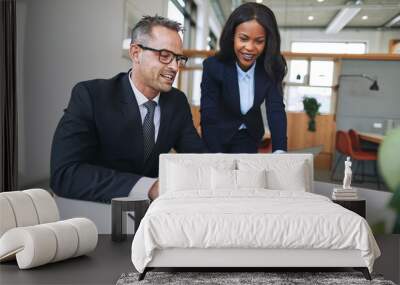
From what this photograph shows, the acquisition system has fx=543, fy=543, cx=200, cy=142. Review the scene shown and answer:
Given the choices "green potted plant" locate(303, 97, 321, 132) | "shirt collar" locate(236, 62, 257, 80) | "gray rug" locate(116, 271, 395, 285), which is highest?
"shirt collar" locate(236, 62, 257, 80)

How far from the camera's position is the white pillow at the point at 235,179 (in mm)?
4418

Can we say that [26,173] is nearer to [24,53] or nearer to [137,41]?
[24,53]

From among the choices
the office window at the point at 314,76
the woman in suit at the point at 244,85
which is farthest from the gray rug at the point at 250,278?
the office window at the point at 314,76

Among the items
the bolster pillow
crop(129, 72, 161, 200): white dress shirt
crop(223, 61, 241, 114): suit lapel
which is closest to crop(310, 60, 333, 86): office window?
crop(223, 61, 241, 114): suit lapel

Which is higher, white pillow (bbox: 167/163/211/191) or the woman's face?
the woman's face

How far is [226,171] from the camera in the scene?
4465mm

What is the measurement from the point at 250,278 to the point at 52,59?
9.06 feet

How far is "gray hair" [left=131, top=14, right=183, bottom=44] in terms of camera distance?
4.85 meters

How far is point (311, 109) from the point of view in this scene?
4980 mm

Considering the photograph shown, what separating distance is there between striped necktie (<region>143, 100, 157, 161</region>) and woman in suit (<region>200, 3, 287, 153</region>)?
1.50 feet

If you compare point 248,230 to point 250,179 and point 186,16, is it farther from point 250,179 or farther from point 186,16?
point 186,16

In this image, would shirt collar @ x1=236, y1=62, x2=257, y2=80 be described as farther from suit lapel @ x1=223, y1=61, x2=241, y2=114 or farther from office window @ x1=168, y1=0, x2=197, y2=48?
office window @ x1=168, y1=0, x2=197, y2=48

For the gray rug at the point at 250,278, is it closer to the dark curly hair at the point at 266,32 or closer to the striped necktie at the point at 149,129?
the striped necktie at the point at 149,129

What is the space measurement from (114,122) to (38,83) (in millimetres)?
845
